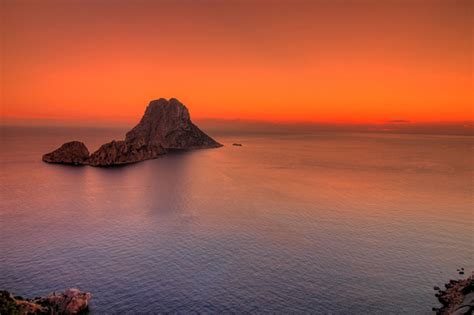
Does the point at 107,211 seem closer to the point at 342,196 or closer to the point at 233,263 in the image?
the point at 233,263

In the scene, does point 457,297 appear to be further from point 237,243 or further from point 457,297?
point 237,243

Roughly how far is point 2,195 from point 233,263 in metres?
93.1

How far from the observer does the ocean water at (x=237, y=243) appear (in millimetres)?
52812

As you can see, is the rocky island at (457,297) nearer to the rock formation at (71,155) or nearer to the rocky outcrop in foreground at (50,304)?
the rocky outcrop in foreground at (50,304)

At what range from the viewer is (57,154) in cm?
19012

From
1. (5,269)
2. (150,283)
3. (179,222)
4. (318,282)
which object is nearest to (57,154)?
(179,222)

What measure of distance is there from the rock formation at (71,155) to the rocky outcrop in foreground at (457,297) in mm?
174557

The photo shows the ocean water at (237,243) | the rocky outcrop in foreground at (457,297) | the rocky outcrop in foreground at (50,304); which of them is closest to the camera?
the rocky outcrop in foreground at (50,304)

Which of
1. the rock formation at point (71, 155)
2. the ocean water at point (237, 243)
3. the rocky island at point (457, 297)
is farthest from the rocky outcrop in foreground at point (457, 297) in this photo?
the rock formation at point (71, 155)

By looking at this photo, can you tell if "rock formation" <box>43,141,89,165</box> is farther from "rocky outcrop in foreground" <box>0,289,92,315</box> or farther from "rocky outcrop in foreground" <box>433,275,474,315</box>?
"rocky outcrop in foreground" <box>433,275,474,315</box>

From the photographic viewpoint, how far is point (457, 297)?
50.2 meters

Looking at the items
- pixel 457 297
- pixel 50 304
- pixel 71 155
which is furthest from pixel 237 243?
pixel 71 155

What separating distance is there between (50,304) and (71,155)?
512 feet

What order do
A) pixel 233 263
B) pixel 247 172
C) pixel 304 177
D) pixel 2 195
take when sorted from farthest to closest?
pixel 247 172
pixel 304 177
pixel 2 195
pixel 233 263
